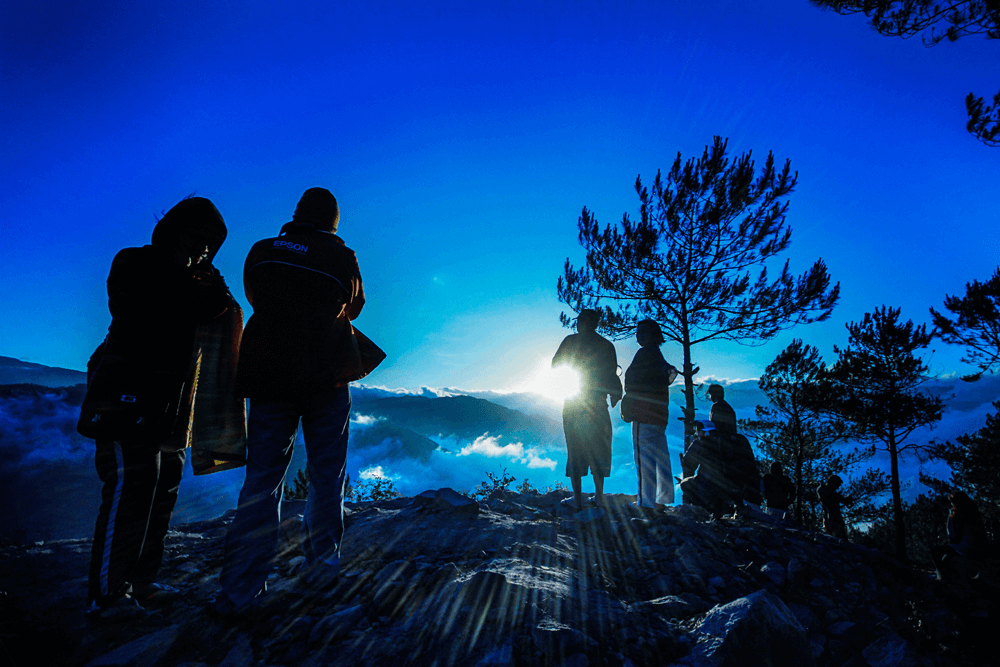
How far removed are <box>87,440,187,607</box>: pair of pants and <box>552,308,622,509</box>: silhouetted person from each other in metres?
3.31

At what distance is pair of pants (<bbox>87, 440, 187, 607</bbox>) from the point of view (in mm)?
1777

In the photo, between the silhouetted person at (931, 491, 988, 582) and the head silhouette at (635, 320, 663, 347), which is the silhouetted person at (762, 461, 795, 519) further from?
Result: the head silhouette at (635, 320, 663, 347)

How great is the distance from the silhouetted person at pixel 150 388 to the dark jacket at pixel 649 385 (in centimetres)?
366

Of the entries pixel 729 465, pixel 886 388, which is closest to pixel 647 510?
pixel 729 465

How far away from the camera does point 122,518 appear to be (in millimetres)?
1825

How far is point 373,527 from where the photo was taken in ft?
10.7

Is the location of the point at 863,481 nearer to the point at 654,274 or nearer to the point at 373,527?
the point at 654,274

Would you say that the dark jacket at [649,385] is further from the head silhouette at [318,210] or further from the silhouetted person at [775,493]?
the silhouetted person at [775,493]

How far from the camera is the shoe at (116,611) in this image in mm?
1741

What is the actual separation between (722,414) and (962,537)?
3.28 meters

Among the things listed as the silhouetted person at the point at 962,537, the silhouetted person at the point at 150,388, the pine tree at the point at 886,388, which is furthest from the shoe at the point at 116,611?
the pine tree at the point at 886,388

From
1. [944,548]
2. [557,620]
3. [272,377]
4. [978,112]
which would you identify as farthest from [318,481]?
[978,112]

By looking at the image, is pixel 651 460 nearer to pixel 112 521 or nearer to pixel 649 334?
pixel 649 334

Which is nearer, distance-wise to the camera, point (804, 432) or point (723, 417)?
point (723, 417)
